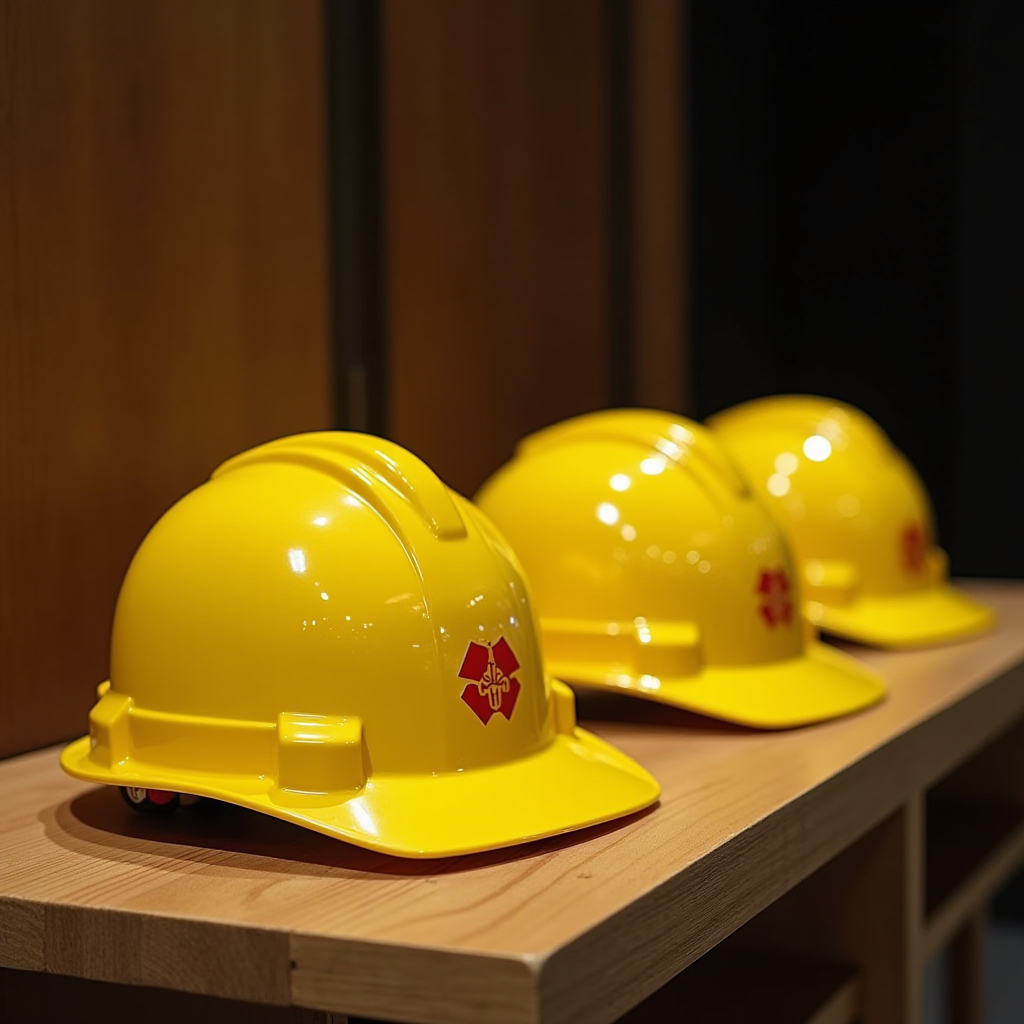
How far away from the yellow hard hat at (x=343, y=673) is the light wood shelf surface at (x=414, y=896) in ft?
0.12

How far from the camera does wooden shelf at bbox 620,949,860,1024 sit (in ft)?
4.56

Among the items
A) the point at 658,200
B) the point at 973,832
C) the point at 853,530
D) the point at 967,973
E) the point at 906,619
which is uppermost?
the point at 658,200

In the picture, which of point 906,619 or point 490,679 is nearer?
point 490,679

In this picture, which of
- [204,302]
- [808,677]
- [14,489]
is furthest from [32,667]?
[808,677]

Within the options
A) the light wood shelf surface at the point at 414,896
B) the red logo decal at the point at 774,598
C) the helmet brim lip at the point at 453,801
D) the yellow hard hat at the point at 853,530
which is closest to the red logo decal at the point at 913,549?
the yellow hard hat at the point at 853,530

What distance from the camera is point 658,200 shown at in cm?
250

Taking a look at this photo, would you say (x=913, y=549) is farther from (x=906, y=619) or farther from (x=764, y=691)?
(x=764, y=691)

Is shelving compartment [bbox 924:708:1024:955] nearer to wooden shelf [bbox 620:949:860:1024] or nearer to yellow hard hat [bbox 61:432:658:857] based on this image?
wooden shelf [bbox 620:949:860:1024]

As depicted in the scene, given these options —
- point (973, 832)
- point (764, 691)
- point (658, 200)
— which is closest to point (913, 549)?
point (973, 832)

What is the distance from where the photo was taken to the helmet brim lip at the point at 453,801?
3.09ft

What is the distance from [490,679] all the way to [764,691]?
450 mm

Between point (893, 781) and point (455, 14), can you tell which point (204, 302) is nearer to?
point (455, 14)

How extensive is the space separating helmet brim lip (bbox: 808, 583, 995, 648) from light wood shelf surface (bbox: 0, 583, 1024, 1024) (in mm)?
544

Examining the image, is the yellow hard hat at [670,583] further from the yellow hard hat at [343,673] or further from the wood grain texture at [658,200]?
the wood grain texture at [658,200]
